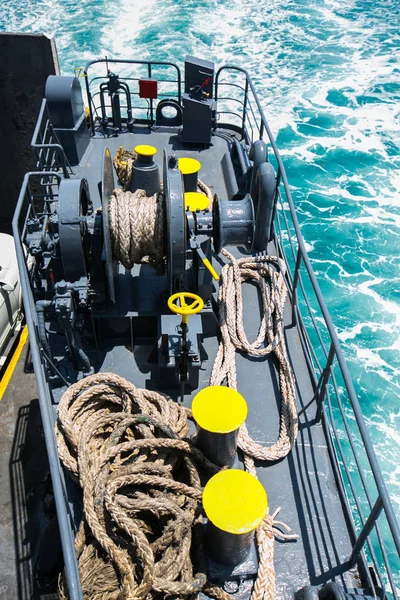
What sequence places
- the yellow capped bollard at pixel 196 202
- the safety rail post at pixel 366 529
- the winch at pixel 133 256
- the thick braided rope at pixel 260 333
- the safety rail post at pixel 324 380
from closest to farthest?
the safety rail post at pixel 366 529 < the safety rail post at pixel 324 380 < the thick braided rope at pixel 260 333 < the winch at pixel 133 256 < the yellow capped bollard at pixel 196 202

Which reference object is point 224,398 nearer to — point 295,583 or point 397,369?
point 295,583

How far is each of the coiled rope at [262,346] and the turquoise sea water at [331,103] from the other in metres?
4.26

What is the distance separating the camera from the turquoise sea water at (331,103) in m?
10.6

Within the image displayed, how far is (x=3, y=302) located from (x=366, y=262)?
8.26m

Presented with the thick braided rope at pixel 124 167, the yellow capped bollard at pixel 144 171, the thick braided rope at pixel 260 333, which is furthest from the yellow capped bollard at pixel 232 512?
the thick braided rope at pixel 124 167

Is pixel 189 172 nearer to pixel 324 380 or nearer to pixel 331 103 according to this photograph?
pixel 324 380

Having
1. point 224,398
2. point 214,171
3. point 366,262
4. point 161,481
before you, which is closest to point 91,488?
point 161,481

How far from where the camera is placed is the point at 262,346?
5.73 metres

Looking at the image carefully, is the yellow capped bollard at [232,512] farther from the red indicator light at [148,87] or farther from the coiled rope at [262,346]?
the red indicator light at [148,87]

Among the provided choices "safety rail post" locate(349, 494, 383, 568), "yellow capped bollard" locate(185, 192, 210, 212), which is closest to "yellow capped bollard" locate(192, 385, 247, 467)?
"safety rail post" locate(349, 494, 383, 568)

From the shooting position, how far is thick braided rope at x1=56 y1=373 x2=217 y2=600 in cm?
353

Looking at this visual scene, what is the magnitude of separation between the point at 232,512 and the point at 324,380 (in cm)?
158

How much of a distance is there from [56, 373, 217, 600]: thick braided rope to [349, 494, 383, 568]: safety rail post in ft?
3.81

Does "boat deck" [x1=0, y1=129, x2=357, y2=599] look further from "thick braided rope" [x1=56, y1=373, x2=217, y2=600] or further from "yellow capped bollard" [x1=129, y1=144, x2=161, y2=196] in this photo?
"yellow capped bollard" [x1=129, y1=144, x2=161, y2=196]
